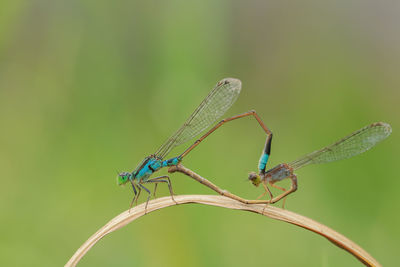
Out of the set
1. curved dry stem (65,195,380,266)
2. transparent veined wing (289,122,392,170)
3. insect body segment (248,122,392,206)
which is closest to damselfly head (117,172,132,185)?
insect body segment (248,122,392,206)

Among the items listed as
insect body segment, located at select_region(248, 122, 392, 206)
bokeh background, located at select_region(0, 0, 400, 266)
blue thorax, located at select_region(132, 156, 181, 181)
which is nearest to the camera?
A: insect body segment, located at select_region(248, 122, 392, 206)

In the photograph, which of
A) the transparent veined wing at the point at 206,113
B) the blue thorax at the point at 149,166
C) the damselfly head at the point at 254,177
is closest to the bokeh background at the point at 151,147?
the transparent veined wing at the point at 206,113

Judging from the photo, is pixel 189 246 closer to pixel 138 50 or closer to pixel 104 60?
pixel 104 60

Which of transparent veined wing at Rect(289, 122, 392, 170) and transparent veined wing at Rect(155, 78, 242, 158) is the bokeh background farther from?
transparent veined wing at Rect(289, 122, 392, 170)

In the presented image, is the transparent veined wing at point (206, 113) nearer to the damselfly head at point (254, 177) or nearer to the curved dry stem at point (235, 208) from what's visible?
the damselfly head at point (254, 177)

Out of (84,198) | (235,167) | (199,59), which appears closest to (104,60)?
(199,59)
